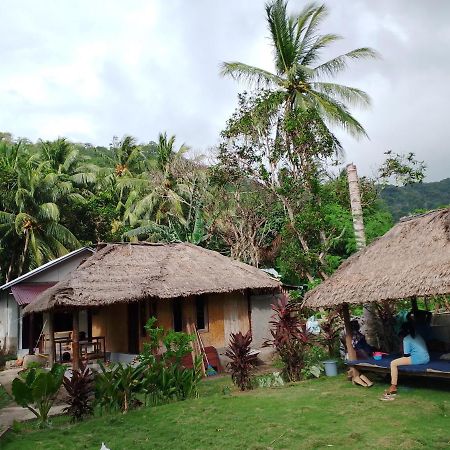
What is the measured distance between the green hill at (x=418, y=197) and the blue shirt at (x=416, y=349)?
1317 inches

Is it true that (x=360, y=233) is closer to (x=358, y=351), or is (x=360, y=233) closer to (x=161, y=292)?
(x=358, y=351)

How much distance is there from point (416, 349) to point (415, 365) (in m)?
Result: 0.26

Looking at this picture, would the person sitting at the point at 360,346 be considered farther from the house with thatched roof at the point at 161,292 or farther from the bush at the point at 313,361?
the house with thatched roof at the point at 161,292

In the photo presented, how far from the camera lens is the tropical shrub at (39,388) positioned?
7332mm

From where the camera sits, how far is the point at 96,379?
8.11 metres

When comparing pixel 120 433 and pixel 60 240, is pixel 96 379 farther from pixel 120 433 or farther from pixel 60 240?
pixel 60 240

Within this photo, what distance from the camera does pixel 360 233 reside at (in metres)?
12.4

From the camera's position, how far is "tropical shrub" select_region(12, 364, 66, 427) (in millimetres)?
7332

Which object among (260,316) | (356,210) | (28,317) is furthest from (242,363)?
(28,317)

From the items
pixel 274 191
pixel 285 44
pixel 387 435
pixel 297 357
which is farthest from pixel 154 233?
pixel 387 435

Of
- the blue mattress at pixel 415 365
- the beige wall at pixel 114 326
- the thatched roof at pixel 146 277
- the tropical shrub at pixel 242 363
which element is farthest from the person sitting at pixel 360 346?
the beige wall at pixel 114 326

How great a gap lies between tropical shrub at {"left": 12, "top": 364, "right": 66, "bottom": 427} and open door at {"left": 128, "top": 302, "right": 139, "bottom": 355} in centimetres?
573

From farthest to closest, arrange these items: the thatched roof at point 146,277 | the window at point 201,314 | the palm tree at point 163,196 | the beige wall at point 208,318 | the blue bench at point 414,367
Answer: the palm tree at point 163,196
the window at point 201,314
the beige wall at point 208,318
the thatched roof at point 146,277
the blue bench at point 414,367

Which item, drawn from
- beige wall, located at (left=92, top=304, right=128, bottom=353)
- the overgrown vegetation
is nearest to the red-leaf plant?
the overgrown vegetation
